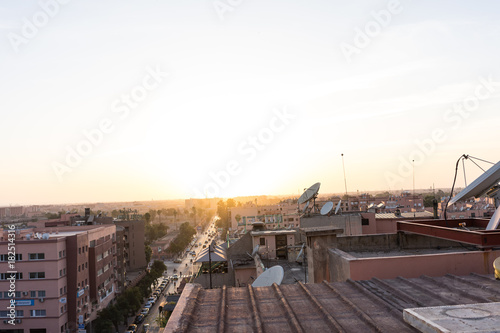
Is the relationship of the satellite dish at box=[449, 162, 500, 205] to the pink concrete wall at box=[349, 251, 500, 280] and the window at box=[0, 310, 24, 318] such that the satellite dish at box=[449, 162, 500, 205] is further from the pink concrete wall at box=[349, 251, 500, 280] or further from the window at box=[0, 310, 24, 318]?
the window at box=[0, 310, 24, 318]

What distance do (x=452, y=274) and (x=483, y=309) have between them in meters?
3.06

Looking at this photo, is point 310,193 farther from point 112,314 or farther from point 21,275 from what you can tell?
point 112,314

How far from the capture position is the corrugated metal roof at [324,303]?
4223 mm

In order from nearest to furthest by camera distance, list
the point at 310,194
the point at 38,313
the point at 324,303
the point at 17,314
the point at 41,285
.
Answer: the point at 324,303, the point at 310,194, the point at 38,313, the point at 17,314, the point at 41,285

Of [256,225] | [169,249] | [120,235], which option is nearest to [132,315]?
[120,235]

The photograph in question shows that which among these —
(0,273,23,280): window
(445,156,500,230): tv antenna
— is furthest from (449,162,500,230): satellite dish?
(0,273,23,280): window

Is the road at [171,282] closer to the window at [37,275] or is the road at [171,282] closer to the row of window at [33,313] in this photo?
the row of window at [33,313]

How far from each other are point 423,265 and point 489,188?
16.4ft

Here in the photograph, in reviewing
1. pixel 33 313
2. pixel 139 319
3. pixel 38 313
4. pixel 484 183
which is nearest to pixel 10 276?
pixel 33 313

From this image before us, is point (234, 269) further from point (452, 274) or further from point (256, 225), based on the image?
point (452, 274)

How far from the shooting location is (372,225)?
74.8ft

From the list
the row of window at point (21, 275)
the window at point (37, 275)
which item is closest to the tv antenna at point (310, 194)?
the window at point (37, 275)

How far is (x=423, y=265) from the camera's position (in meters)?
6.93

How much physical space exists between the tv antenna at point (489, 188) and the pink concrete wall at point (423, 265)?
2021 millimetres
